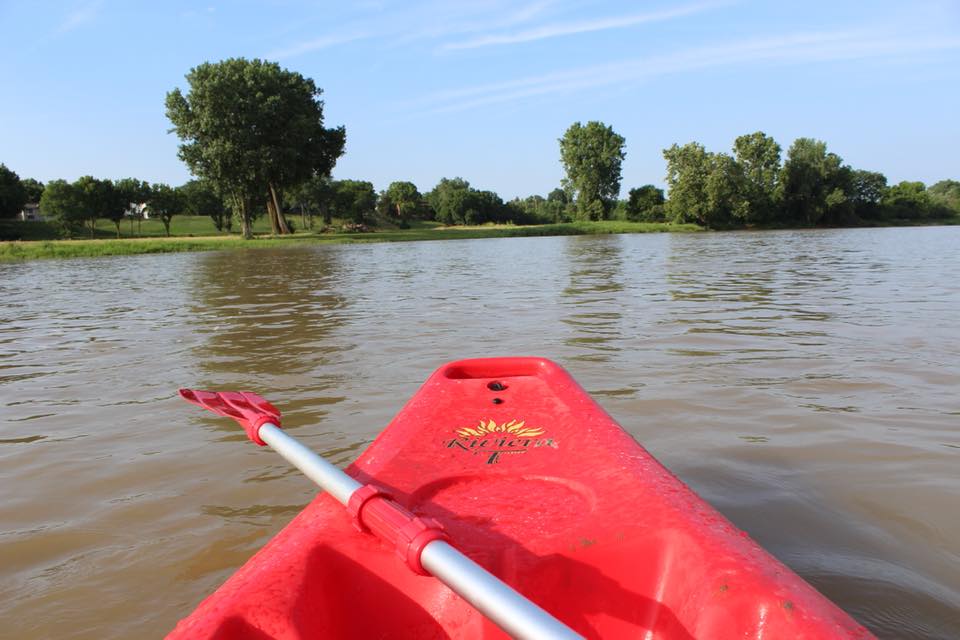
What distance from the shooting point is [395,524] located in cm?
161

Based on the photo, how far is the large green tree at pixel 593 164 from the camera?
67.9 m

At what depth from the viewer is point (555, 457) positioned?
7.52 feet

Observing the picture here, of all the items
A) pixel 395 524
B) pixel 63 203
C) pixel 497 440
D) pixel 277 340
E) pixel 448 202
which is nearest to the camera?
pixel 395 524

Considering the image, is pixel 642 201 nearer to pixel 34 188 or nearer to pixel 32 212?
pixel 34 188

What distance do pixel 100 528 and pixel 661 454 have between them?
2.83 m

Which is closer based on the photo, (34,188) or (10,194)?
(10,194)

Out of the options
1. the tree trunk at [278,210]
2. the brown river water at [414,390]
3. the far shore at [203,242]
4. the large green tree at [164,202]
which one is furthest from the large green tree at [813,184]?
the large green tree at [164,202]

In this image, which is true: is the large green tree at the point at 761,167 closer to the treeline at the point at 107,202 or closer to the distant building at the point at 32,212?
the treeline at the point at 107,202

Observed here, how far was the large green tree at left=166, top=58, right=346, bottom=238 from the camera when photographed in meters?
34.2

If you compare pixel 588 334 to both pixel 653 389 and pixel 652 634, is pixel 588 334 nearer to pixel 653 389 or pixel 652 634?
pixel 653 389

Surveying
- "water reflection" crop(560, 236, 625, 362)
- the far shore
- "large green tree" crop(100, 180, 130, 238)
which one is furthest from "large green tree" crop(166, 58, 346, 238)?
"large green tree" crop(100, 180, 130, 238)

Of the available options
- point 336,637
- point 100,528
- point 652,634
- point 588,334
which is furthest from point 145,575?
point 588,334

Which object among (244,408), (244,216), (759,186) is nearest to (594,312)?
(244,408)

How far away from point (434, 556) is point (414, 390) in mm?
3418
